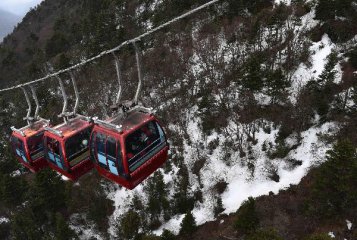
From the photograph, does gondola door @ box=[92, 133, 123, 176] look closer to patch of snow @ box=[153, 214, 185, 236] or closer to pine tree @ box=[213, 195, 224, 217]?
pine tree @ box=[213, 195, 224, 217]

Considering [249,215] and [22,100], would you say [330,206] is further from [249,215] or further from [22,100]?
[22,100]

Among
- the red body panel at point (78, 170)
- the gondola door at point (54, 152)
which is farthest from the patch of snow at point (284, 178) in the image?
the gondola door at point (54, 152)

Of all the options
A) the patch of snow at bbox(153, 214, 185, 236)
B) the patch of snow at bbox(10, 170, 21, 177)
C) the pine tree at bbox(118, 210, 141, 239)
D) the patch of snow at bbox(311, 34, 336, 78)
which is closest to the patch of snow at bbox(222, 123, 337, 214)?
the patch of snow at bbox(153, 214, 185, 236)

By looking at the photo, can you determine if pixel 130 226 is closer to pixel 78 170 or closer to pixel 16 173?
pixel 78 170

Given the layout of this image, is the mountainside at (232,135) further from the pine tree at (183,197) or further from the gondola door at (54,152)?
the gondola door at (54,152)

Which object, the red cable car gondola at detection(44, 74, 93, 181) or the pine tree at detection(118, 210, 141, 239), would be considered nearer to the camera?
the red cable car gondola at detection(44, 74, 93, 181)

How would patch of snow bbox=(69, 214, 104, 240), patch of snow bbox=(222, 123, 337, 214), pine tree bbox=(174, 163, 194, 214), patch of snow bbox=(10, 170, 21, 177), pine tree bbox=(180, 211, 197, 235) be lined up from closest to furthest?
pine tree bbox=(180, 211, 197, 235), patch of snow bbox=(222, 123, 337, 214), pine tree bbox=(174, 163, 194, 214), patch of snow bbox=(69, 214, 104, 240), patch of snow bbox=(10, 170, 21, 177)

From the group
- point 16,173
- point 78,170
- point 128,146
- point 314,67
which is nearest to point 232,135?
point 314,67
